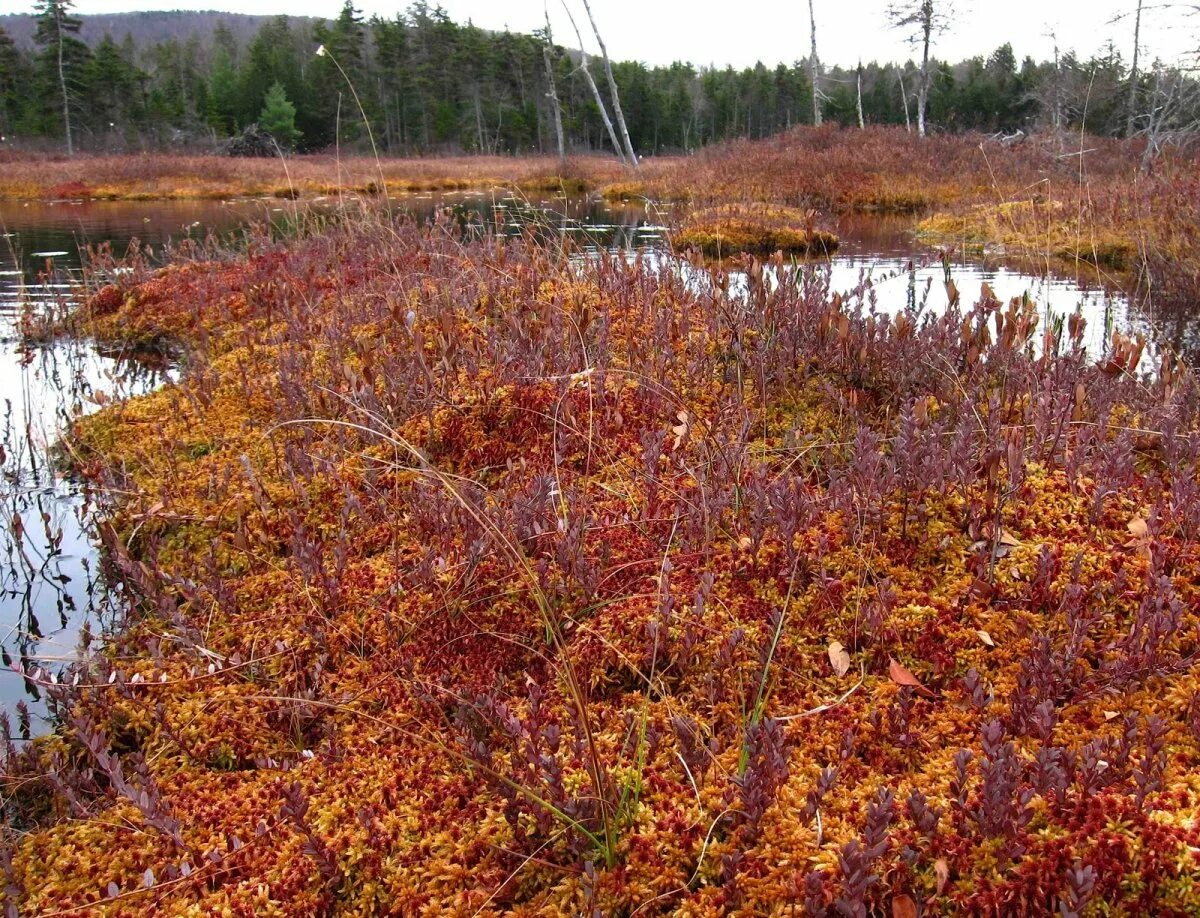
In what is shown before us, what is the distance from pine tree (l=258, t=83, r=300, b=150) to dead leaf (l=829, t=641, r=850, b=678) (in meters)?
66.1

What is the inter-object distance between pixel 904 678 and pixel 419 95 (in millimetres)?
76699

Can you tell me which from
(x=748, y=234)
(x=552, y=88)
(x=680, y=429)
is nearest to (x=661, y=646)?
(x=680, y=429)

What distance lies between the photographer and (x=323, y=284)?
7.47 m

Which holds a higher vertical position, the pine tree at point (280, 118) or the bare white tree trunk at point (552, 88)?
the pine tree at point (280, 118)

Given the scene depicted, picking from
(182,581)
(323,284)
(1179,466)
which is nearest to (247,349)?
(323,284)

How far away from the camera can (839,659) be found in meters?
2.48

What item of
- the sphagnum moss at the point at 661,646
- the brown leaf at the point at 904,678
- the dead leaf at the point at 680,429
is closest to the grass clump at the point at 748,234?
the sphagnum moss at the point at 661,646

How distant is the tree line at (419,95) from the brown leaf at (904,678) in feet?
186

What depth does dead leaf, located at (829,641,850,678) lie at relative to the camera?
2455 mm

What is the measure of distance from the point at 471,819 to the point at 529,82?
7823cm

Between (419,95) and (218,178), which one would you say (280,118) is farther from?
(218,178)

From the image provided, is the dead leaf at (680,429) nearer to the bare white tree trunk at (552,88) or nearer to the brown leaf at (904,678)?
the brown leaf at (904,678)

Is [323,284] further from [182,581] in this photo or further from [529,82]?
[529,82]

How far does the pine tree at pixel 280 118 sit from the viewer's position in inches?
2347
